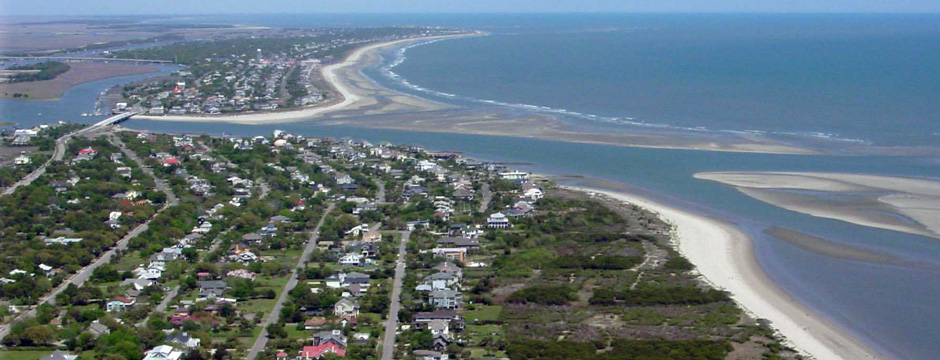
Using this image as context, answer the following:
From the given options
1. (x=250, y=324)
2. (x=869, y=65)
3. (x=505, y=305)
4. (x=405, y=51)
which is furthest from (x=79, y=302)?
(x=405, y=51)

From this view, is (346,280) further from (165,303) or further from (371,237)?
(371,237)

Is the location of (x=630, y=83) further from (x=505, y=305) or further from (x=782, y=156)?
(x=505, y=305)

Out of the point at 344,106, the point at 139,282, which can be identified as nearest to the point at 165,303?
the point at 139,282

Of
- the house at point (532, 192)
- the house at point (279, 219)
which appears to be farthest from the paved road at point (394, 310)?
the house at point (532, 192)

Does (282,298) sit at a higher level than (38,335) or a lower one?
lower

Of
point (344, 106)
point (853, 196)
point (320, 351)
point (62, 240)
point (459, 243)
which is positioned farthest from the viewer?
point (344, 106)

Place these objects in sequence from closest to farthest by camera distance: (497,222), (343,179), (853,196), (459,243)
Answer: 1. (459,243)
2. (497,222)
3. (853,196)
4. (343,179)
